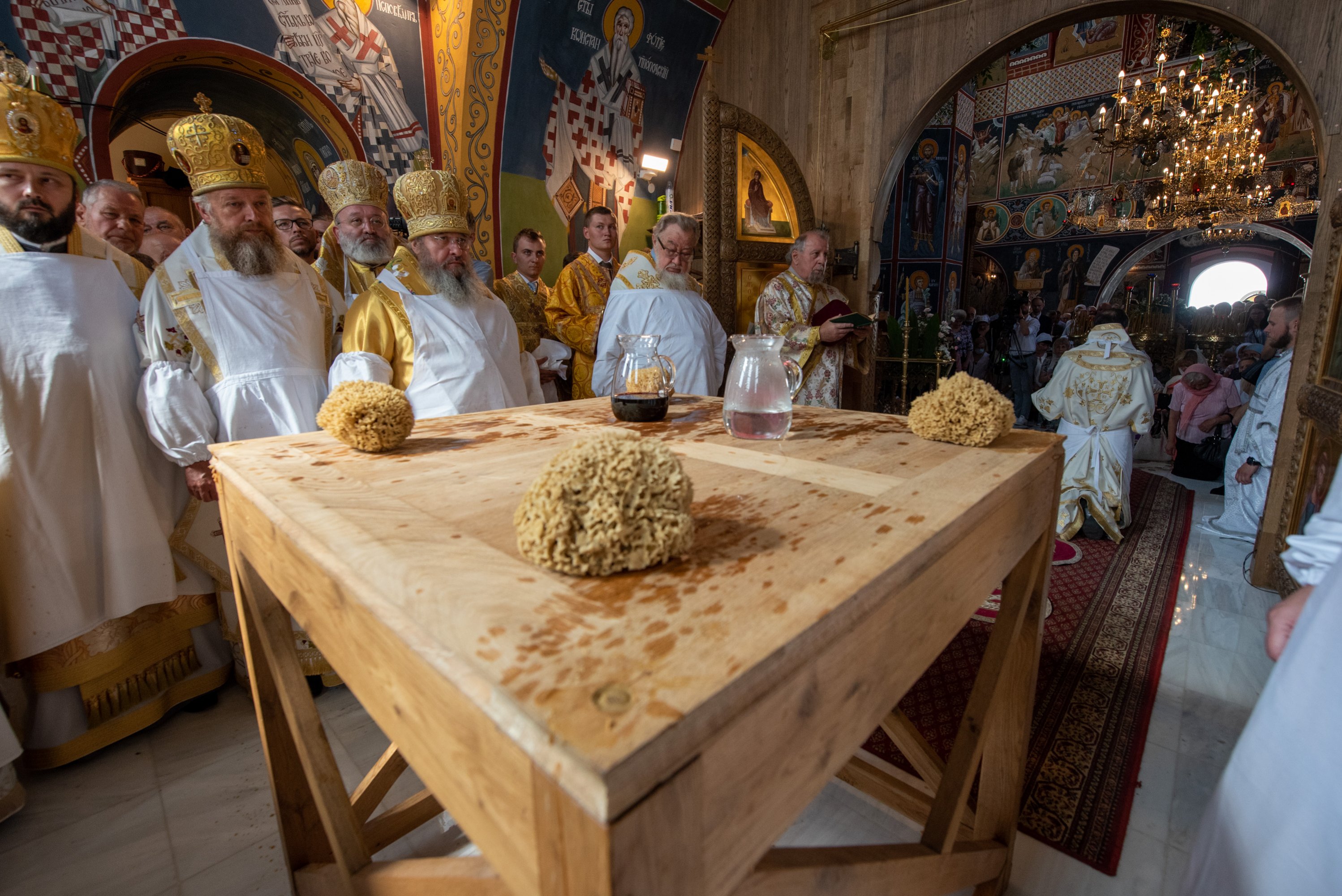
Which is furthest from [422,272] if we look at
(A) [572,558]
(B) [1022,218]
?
(B) [1022,218]

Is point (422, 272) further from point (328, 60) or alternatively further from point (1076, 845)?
point (1076, 845)

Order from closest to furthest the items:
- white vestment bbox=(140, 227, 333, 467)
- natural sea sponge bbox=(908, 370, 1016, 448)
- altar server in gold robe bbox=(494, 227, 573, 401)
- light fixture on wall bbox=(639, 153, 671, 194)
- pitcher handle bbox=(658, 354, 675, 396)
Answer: natural sea sponge bbox=(908, 370, 1016, 448), pitcher handle bbox=(658, 354, 675, 396), white vestment bbox=(140, 227, 333, 467), altar server in gold robe bbox=(494, 227, 573, 401), light fixture on wall bbox=(639, 153, 671, 194)

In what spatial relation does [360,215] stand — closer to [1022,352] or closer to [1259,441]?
[1259,441]

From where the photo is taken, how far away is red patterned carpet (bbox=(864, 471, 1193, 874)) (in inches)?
69.4

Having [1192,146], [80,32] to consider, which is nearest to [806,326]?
[80,32]

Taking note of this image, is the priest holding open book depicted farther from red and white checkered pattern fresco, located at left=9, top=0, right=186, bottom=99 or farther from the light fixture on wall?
red and white checkered pattern fresco, located at left=9, top=0, right=186, bottom=99

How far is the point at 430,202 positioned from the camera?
2596 millimetres

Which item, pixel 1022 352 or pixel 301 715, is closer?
pixel 301 715

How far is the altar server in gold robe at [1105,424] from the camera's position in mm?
4090

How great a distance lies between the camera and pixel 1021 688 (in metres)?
1.42

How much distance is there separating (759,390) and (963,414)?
1.31ft

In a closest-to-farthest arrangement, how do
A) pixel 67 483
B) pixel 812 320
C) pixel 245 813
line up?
pixel 245 813, pixel 67 483, pixel 812 320

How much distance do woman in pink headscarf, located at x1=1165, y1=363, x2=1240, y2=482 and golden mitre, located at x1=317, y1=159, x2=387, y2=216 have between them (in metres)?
6.89

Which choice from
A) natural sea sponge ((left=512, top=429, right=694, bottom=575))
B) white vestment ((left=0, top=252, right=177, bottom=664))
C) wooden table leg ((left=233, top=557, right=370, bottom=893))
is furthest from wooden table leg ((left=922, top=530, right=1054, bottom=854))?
white vestment ((left=0, top=252, right=177, bottom=664))
